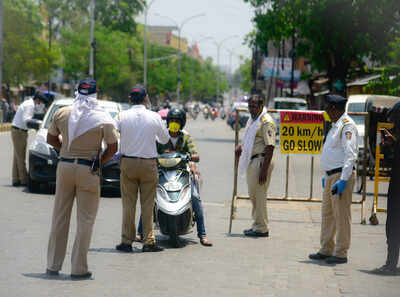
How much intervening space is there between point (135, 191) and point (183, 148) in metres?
1.16

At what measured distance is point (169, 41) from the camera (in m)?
199

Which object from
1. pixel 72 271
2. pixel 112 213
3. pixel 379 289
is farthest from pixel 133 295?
pixel 112 213

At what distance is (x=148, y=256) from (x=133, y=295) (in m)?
2.10

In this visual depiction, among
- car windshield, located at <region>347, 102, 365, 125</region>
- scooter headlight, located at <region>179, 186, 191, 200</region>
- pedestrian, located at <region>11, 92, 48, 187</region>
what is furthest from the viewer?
car windshield, located at <region>347, 102, 365, 125</region>

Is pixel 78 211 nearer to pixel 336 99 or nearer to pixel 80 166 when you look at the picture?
pixel 80 166

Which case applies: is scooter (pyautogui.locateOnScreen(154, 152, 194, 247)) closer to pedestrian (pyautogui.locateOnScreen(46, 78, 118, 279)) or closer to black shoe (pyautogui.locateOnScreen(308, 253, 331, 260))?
black shoe (pyautogui.locateOnScreen(308, 253, 331, 260))

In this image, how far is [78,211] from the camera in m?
7.89

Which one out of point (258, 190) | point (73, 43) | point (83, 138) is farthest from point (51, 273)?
point (73, 43)

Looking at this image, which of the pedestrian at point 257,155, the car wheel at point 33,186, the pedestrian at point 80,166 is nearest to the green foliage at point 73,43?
the car wheel at point 33,186

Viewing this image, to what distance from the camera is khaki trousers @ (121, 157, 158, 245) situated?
9.26 meters

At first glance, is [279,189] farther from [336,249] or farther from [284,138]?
[336,249]

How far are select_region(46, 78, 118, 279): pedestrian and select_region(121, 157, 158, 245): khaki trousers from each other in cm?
134

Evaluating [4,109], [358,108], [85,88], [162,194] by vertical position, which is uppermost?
[358,108]

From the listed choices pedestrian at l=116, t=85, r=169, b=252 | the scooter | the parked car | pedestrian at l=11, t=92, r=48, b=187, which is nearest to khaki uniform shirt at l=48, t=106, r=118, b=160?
pedestrian at l=116, t=85, r=169, b=252
